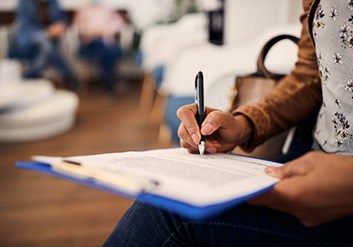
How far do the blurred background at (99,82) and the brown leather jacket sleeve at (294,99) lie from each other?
0.26 meters

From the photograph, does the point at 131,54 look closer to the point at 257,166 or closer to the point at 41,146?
the point at 41,146

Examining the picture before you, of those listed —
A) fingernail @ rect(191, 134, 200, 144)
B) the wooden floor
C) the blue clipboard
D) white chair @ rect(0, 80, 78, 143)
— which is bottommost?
the wooden floor

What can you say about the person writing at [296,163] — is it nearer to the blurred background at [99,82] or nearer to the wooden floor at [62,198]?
the blurred background at [99,82]

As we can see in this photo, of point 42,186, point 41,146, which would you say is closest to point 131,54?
point 41,146

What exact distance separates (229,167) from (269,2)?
6.09 feet

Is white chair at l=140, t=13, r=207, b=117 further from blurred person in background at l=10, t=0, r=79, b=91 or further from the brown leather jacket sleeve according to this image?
the brown leather jacket sleeve

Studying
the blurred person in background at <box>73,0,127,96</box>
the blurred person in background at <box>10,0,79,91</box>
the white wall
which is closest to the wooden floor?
→ the white wall

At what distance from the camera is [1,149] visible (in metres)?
2.46

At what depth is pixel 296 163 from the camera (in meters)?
0.45

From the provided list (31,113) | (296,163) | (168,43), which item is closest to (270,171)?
(296,163)

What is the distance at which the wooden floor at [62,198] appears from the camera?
58.8 inches

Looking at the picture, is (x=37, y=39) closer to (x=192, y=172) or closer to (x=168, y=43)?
(x=168, y=43)

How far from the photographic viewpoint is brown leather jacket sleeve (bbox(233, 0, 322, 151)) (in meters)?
0.75

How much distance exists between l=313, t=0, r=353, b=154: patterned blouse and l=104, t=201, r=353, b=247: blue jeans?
0.52 feet
